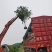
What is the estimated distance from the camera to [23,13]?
13.7 m

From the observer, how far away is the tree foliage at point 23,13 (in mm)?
13766

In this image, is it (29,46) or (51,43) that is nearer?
(51,43)

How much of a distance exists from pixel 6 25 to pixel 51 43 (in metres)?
4.21

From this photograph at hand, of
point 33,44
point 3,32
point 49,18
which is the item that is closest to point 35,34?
point 33,44

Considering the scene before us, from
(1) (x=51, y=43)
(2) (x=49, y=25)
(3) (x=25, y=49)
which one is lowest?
(3) (x=25, y=49)

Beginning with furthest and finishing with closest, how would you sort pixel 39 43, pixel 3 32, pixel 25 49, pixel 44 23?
1. pixel 3 32
2. pixel 25 49
3. pixel 44 23
4. pixel 39 43

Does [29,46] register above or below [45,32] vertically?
below

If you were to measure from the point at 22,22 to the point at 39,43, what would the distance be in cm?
380

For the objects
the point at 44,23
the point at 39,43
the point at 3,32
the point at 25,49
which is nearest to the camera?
the point at 39,43

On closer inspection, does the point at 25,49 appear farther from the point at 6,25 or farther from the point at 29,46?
the point at 6,25

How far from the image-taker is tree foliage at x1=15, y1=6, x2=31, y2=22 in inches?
542

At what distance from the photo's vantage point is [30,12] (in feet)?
45.6

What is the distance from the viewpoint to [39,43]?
10508mm

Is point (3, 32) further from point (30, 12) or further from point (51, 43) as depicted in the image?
point (51, 43)
